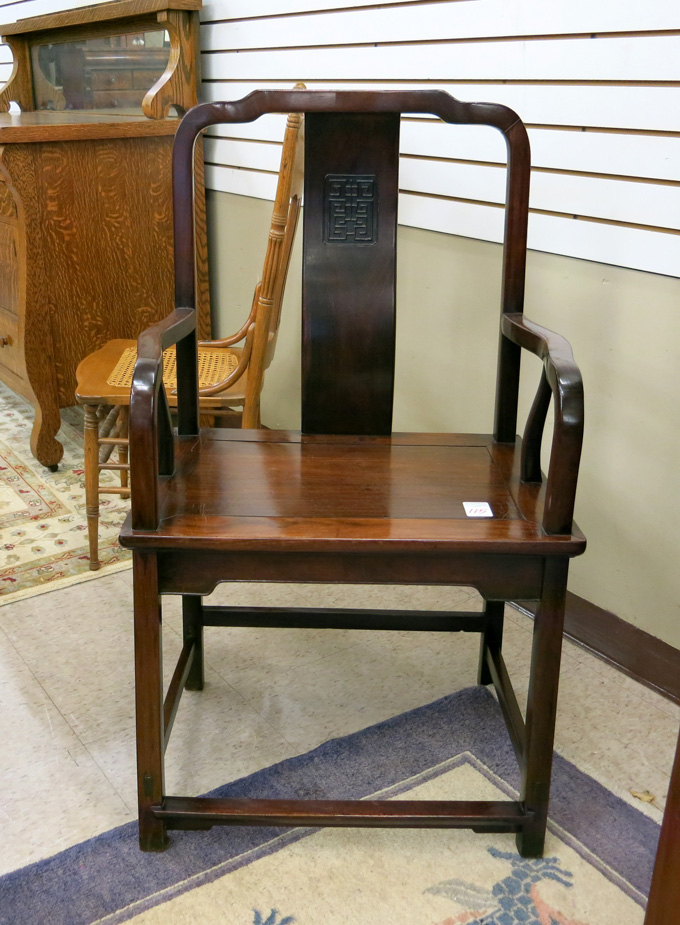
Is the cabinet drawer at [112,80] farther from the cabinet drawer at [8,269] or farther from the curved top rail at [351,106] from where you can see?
the curved top rail at [351,106]

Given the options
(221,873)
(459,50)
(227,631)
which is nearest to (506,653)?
(227,631)

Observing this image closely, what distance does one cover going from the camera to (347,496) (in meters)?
1.32

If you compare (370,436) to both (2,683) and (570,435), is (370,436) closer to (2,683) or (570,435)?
(570,435)

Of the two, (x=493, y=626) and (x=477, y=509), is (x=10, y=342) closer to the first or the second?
(x=493, y=626)

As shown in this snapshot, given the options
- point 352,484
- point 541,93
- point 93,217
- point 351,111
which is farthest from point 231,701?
point 93,217

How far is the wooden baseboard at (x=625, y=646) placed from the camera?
174cm

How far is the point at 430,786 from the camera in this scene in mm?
1495

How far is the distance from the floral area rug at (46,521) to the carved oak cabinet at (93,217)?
0.11 metres

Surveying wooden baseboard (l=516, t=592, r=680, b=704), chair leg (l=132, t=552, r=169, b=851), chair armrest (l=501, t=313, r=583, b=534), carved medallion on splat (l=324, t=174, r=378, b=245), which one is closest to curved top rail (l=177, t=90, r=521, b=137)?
carved medallion on splat (l=324, t=174, r=378, b=245)

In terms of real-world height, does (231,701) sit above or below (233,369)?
below

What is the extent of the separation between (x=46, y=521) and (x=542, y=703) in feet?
5.26

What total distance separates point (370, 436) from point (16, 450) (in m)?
1.74

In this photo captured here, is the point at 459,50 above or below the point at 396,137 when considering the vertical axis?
above

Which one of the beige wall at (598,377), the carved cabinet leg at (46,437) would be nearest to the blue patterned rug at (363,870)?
the beige wall at (598,377)
